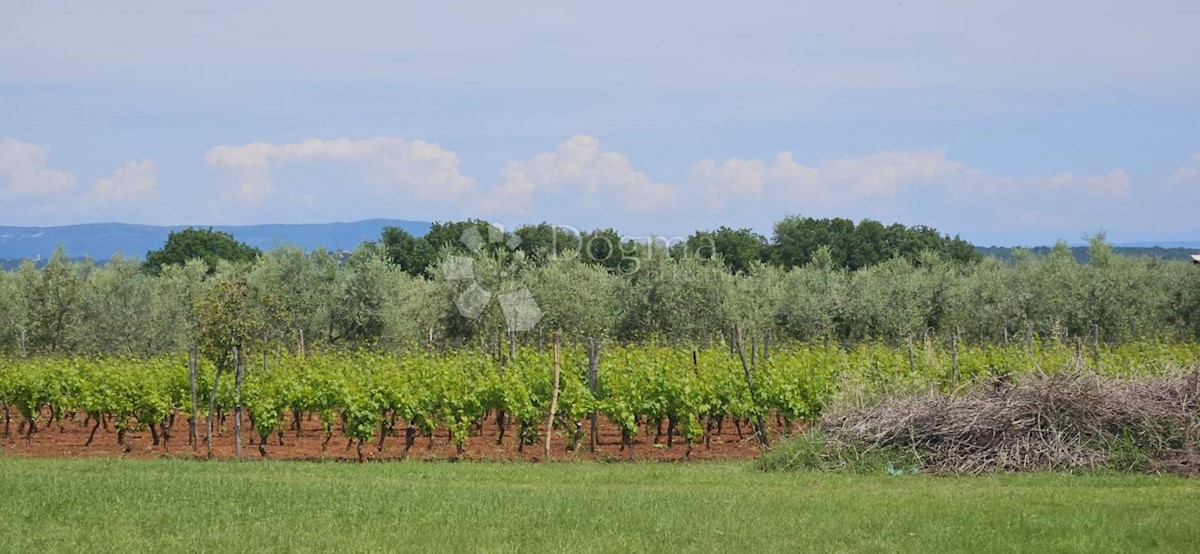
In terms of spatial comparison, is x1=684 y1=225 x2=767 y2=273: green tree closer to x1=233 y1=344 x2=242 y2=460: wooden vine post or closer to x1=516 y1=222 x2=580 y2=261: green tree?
x1=516 y1=222 x2=580 y2=261: green tree

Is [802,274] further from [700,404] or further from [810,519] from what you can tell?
[810,519]

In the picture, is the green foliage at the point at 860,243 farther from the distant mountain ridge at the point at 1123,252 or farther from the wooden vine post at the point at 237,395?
the wooden vine post at the point at 237,395

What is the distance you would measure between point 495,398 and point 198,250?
63831 mm

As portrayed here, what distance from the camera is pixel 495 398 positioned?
62.2 ft

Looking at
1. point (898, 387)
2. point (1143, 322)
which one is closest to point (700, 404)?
point (898, 387)

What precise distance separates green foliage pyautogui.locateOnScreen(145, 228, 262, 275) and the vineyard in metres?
54.1

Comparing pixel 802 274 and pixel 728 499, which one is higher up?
pixel 802 274

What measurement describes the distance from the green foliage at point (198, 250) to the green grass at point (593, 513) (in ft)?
209

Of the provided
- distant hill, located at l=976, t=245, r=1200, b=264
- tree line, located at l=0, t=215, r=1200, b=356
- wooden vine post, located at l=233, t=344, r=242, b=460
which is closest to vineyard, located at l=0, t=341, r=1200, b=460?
wooden vine post, located at l=233, t=344, r=242, b=460

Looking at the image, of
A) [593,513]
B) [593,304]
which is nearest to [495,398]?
[593,513]

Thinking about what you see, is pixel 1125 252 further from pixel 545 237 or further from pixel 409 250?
pixel 409 250

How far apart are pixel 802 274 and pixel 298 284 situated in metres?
22.4

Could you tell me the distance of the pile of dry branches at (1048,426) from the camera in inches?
593

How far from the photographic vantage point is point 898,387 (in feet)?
56.2
